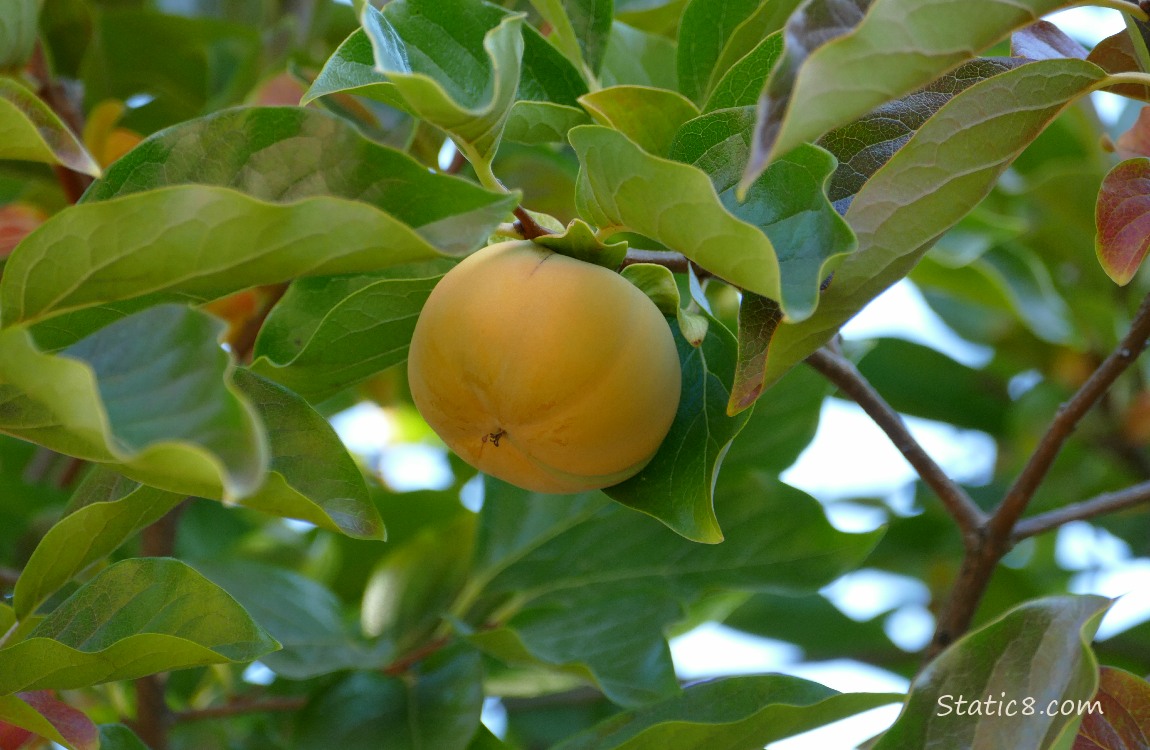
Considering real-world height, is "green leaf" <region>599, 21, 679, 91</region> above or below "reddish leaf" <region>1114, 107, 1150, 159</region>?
below

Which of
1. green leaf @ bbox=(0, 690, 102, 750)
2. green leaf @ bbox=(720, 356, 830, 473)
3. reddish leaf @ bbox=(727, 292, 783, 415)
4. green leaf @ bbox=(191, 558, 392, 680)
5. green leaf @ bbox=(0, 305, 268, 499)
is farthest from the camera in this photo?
green leaf @ bbox=(720, 356, 830, 473)

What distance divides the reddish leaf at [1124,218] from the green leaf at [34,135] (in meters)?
0.76

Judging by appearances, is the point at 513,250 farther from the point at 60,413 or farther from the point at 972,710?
the point at 972,710

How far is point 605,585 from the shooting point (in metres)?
1.41

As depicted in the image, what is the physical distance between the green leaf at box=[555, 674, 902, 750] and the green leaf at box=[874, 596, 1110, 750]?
66mm

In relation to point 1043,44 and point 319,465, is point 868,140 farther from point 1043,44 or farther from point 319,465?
point 319,465

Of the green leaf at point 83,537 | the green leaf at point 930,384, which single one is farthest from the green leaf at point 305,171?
the green leaf at point 930,384

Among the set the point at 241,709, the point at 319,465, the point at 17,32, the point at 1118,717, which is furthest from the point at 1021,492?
the point at 17,32

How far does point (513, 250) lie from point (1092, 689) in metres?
0.50

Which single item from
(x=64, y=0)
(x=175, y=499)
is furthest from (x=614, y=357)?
(x=64, y=0)

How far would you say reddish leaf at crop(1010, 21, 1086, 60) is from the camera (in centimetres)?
88

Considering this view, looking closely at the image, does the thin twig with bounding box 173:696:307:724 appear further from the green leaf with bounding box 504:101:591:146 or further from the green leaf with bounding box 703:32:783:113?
the green leaf with bounding box 703:32:783:113

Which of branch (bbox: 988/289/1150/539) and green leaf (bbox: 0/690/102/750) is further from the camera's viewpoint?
branch (bbox: 988/289/1150/539)

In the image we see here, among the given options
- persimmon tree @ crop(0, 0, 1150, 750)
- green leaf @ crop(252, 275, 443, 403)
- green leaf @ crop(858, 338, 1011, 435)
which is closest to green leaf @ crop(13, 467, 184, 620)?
persimmon tree @ crop(0, 0, 1150, 750)
